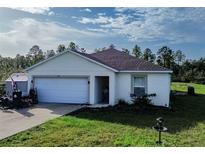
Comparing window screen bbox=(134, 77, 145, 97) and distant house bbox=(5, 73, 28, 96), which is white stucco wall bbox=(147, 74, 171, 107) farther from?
distant house bbox=(5, 73, 28, 96)

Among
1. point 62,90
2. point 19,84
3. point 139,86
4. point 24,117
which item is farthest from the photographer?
point 19,84

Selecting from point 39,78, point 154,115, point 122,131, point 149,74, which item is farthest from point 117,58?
point 122,131

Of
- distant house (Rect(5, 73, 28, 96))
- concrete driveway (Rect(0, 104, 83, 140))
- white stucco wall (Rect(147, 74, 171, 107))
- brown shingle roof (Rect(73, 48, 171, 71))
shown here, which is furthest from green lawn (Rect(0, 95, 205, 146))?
distant house (Rect(5, 73, 28, 96))

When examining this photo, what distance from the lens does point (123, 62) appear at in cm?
1933

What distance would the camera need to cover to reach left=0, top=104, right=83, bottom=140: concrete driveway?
1048 centimetres

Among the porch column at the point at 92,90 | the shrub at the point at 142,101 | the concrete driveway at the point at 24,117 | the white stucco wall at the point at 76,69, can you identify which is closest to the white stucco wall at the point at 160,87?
the shrub at the point at 142,101

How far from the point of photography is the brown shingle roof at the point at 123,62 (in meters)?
17.6

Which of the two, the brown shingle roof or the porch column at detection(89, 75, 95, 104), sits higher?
the brown shingle roof

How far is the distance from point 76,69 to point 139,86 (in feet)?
12.3

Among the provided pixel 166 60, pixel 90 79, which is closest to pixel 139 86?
pixel 90 79

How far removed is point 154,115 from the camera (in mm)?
14352

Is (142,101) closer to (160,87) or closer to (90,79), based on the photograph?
(160,87)

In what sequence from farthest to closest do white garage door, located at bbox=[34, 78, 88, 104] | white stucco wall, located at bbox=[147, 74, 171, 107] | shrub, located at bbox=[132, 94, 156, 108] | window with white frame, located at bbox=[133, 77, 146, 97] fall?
white garage door, located at bbox=[34, 78, 88, 104] < window with white frame, located at bbox=[133, 77, 146, 97] < white stucco wall, located at bbox=[147, 74, 171, 107] < shrub, located at bbox=[132, 94, 156, 108]

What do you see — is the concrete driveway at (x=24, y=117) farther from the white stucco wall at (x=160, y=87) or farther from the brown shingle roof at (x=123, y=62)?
the white stucco wall at (x=160, y=87)
